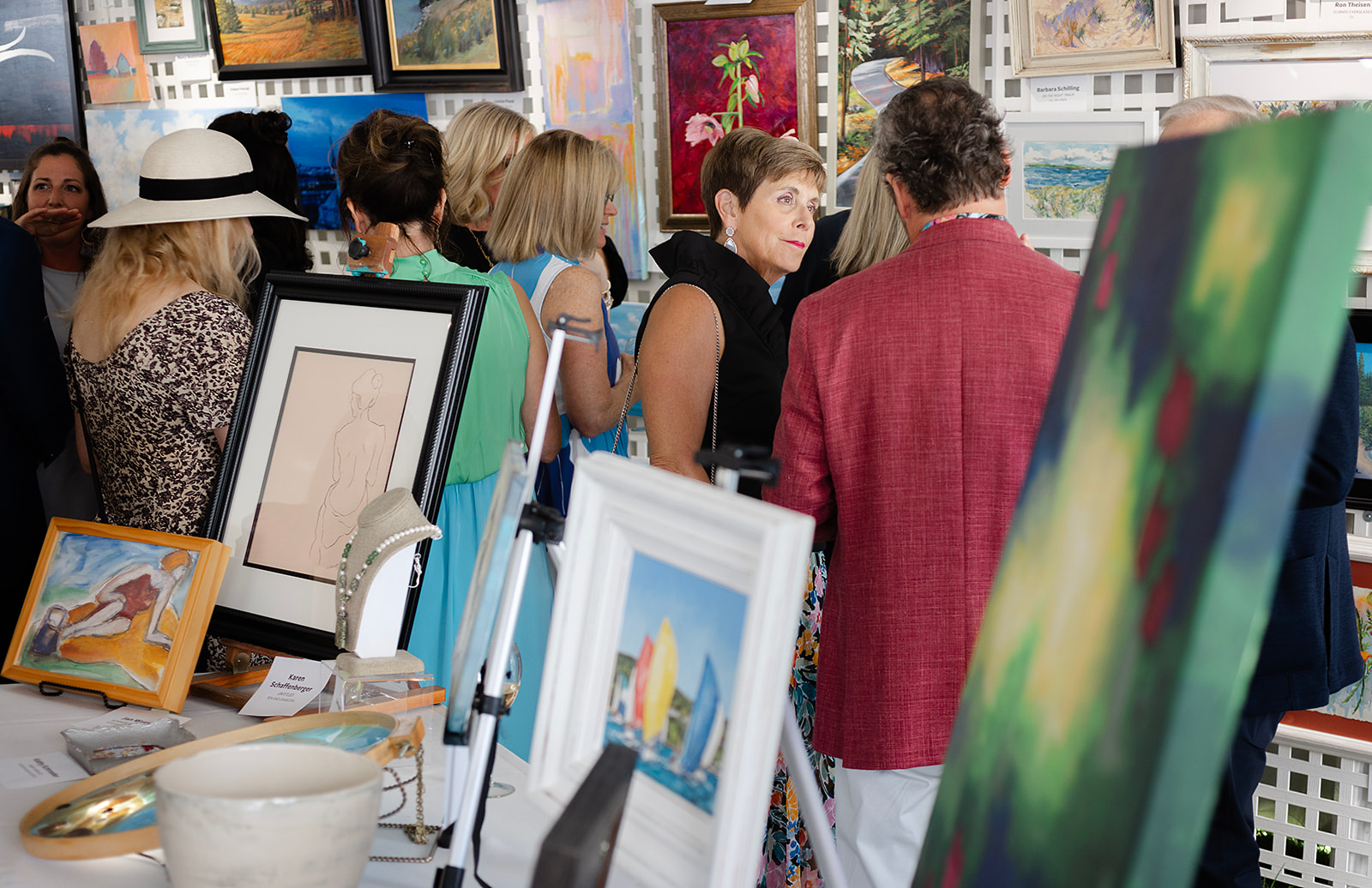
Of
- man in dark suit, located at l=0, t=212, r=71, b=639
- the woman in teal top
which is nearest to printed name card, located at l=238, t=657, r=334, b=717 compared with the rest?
the woman in teal top

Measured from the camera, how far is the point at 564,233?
2.54 metres

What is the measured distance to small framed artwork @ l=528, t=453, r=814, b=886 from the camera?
601 millimetres

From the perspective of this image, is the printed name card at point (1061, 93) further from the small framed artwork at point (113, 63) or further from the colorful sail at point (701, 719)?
the small framed artwork at point (113, 63)

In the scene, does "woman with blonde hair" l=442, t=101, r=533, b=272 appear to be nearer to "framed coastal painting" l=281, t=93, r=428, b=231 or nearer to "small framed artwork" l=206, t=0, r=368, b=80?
"framed coastal painting" l=281, t=93, r=428, b=231

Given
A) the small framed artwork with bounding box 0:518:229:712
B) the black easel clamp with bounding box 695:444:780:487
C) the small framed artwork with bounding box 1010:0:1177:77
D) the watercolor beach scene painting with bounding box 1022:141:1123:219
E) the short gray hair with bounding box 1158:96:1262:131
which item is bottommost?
the small framed artwork with bounding box 0:518:229:712

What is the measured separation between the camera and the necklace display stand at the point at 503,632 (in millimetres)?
790

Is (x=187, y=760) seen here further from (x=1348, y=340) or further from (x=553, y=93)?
(x=553, y=93)

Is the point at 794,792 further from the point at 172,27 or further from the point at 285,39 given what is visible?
the point at 172,27

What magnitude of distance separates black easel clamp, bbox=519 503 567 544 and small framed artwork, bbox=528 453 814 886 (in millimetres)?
84

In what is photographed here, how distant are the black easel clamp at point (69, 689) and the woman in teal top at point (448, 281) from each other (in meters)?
0.64

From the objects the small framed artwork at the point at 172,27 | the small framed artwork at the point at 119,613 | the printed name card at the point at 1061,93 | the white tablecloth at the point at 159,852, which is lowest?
→ the white tablecloth at the point at 159,852

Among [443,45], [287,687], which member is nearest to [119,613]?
[287,687]

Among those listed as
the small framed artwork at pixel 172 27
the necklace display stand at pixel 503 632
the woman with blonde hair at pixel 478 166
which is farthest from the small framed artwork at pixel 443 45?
the necklace display stand at pixel 503 632

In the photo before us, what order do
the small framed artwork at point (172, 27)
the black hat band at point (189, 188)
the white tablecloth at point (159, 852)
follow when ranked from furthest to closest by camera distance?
the small framed artwork at point (172, 27)
the black hat band at point (189, 188)
the white tablecloth at point (159, 852)
